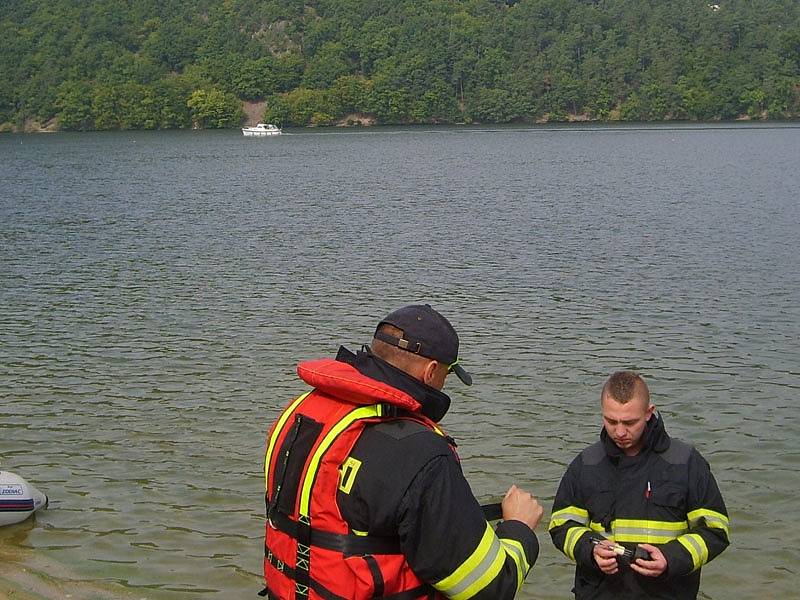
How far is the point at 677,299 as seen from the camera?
22609mm

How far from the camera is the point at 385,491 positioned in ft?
12.7

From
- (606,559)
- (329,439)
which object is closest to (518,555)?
(329,439)

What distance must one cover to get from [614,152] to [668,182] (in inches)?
1343

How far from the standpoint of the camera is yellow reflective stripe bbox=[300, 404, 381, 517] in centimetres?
398

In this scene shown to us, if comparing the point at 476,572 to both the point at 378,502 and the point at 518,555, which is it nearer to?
the point at 518,555

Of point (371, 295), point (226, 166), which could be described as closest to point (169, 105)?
point (226, 166)

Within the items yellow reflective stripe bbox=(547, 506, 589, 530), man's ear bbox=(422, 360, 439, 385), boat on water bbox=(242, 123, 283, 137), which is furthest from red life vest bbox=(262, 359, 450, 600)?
boat on water bbox=(242, 123, 283, 137)

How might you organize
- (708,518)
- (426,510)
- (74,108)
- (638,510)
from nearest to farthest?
(426,510)
(708,518)
(638,510)
(74,108)

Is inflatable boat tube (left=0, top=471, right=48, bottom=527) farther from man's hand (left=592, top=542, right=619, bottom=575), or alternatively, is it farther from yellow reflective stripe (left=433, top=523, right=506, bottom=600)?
yellow reflective stripe (left=433, top=523, right=506, bottom=600)

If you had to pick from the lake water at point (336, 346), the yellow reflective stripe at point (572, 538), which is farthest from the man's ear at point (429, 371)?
the lake water at point (336, 346)

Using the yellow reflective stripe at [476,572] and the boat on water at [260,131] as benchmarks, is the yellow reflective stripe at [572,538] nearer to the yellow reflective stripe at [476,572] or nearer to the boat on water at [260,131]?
the yellow reflective stripe at [476,572]

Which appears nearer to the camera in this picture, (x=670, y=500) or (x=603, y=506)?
(x=670, y=500)

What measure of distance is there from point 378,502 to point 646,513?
2040 mm

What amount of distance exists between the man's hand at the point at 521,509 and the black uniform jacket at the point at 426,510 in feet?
1.07
